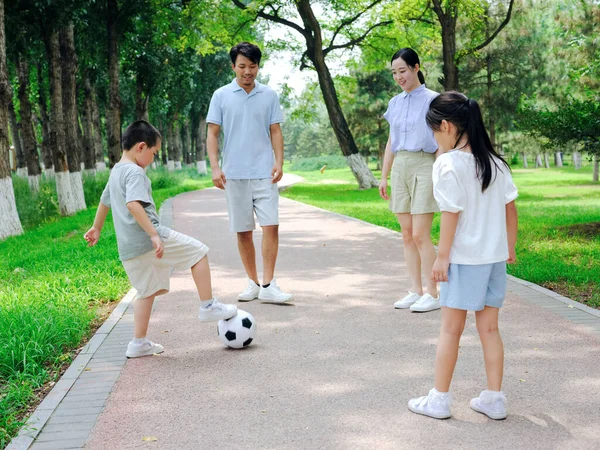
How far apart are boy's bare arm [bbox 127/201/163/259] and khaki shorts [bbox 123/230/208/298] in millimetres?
214

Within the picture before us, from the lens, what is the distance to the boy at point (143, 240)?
14.3 ft

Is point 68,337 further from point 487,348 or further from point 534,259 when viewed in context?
point 534,259

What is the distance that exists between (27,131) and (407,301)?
1840cm

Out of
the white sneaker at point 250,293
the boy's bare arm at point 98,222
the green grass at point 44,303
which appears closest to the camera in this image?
the green grass at point 44,303

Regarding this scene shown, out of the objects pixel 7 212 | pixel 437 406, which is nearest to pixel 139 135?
pixel 437 406

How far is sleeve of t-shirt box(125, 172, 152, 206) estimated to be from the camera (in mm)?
4324

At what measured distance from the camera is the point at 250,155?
6.08 metres

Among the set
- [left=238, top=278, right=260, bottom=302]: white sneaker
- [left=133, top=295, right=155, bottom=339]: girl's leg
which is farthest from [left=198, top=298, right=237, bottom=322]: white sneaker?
[left=238, top=278, right=260, bottom=302]: white sneaker

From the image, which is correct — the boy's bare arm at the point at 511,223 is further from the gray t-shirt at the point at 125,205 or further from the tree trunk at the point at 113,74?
the tree trunk at the point at 113,74

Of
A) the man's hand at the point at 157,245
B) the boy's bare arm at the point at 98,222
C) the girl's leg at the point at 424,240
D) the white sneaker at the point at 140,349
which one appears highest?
the boy's bare arm at the point at 98,222

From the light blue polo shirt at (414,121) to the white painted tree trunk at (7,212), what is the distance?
8984 mm

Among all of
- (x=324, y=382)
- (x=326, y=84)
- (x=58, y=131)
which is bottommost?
(x=324, y=382)

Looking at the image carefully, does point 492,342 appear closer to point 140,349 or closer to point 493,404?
point 493,404

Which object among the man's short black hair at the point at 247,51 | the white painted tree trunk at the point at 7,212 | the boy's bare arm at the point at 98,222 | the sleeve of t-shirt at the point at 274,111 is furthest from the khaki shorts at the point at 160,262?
the white painted tree trunk at the point at 7,212
